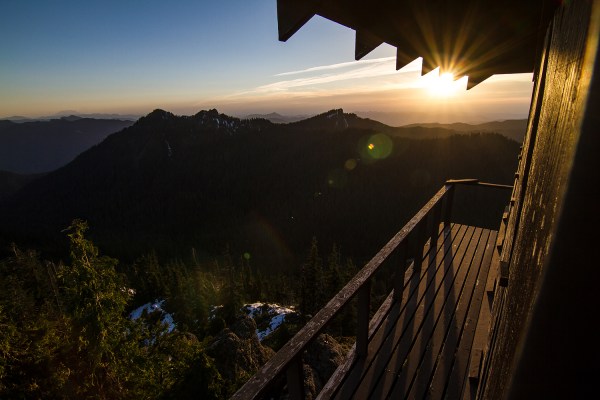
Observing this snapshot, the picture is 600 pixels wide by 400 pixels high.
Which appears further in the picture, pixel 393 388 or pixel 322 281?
pixel 322 281

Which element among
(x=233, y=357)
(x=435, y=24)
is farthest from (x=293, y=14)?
(x=233, y=357)

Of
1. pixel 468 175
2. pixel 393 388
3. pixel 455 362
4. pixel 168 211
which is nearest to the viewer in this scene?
pixel 393 388

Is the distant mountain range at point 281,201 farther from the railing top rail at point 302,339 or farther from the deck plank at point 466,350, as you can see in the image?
the railing top rail at point 302,339

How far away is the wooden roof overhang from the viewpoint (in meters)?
1.95

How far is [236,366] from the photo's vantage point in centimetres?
1950

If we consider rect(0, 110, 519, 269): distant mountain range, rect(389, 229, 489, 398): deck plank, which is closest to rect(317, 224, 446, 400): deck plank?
rect(389, 229, 489, 398): deck plank

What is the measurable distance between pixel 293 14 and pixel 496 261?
16.4 feet

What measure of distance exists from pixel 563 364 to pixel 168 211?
6760 inches

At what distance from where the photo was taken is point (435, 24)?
7.52 ft

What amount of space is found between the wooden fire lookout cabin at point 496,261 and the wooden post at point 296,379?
1 cm

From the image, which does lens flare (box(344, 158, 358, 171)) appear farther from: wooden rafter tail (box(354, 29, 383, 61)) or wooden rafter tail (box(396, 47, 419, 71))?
wooden rafter tail (box(354, 29, 383, 61))

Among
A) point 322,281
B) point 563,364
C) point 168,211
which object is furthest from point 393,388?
point 168,211

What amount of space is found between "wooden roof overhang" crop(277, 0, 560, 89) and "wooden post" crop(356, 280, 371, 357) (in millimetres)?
1969

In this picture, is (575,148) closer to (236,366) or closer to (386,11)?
(386,11)
